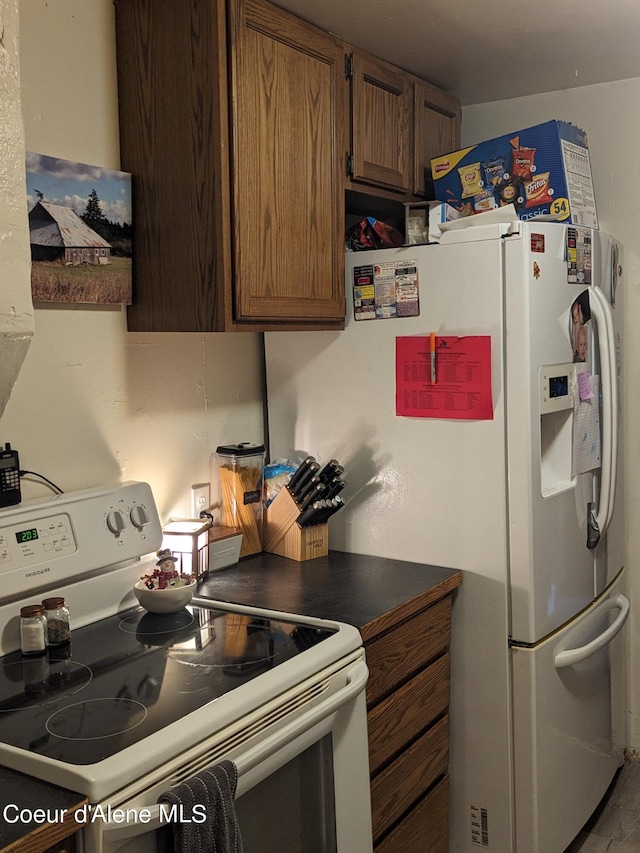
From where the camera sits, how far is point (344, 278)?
2.28 meters

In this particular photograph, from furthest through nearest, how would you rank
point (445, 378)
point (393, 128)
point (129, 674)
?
point (393, 128)
point (445, 378)
point (129, 674)

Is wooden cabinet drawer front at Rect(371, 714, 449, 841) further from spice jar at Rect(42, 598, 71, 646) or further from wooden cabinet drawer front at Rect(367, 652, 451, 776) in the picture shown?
spice jar at Rect(42, 598, 71, 646)

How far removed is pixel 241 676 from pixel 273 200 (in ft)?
3.62

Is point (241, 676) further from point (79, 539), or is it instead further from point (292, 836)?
point (79, 539)

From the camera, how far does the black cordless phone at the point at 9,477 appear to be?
1.73 metres

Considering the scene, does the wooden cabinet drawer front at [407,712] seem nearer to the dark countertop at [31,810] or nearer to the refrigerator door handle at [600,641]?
the refrigerator door handle at [600,641]

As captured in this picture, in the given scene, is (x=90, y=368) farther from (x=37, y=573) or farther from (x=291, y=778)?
(x=291, y=778)

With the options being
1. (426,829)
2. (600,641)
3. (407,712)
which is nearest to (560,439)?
(600,641)

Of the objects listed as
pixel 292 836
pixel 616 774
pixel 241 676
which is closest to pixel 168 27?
pixel 241 676

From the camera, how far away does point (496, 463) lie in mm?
2115

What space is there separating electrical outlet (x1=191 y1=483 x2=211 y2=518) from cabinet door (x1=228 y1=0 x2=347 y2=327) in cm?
56

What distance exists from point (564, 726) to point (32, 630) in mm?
1466

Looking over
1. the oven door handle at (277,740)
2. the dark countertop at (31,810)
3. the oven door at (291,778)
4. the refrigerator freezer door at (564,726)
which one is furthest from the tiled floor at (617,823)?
the dark countertop at (31,810)

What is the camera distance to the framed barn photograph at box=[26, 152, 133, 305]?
180 cm
